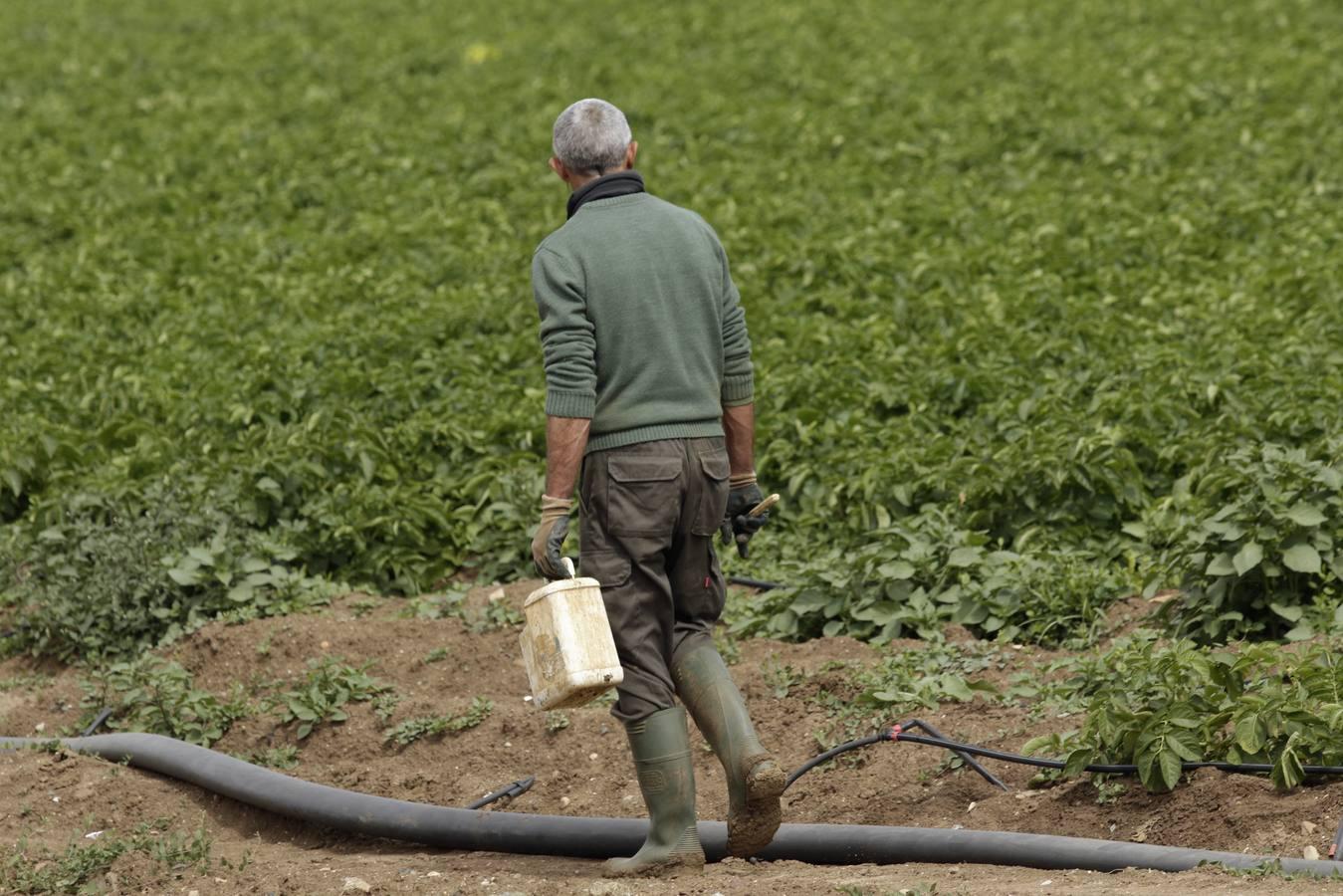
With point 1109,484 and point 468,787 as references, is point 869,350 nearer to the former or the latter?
point 1109,484

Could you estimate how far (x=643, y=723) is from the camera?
4523mm

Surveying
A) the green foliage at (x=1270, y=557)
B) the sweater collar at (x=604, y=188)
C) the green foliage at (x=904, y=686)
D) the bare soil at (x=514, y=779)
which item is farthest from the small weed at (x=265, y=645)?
the green foliage at (x=1270, y=557)

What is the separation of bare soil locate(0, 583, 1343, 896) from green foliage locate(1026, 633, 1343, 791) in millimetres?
98

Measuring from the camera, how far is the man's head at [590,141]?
4.52m

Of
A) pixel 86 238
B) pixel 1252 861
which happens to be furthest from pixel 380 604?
pixel 86 238

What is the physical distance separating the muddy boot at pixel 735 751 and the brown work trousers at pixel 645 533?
78mm

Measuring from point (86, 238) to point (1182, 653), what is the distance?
9787 mm

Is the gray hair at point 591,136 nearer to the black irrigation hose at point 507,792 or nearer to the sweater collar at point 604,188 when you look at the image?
the sweater collar at point 604,188

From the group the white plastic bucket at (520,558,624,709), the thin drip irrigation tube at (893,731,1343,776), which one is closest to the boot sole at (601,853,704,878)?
the white plastic bucket at (520,558,624,709)

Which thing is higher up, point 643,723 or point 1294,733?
point 643,723

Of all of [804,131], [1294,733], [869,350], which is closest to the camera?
[1294,733]

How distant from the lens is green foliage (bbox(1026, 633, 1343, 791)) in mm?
4469

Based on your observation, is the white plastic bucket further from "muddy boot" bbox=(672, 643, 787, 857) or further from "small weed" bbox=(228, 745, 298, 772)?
"small weed" bbox=(228, 745, 298, 772)

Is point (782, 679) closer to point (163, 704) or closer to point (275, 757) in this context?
point (275, 757)
